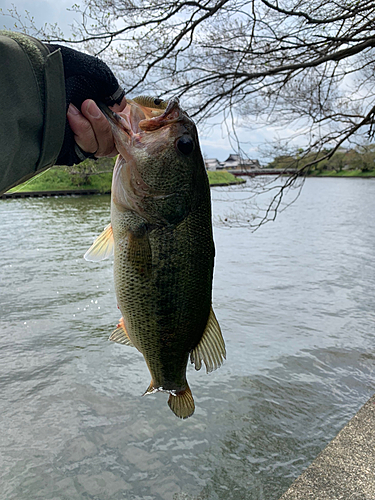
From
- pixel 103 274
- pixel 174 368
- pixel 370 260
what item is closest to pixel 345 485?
pixel 174 368

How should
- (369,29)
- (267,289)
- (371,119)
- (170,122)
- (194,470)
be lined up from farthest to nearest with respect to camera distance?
(267,289), (371,119), (369,29), (194,470), (170,122)

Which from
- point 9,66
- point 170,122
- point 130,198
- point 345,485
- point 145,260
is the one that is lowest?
point 345,485

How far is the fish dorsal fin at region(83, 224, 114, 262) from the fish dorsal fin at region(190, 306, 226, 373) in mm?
646

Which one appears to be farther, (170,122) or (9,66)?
(170,122)

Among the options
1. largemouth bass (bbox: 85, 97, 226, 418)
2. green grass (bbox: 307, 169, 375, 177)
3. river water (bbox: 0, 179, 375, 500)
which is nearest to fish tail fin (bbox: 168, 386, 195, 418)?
largemouth bass (bbox: 85, 97, 226, 418)

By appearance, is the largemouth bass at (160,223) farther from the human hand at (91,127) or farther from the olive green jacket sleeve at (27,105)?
the olive green jacket sleeve at (27,105)

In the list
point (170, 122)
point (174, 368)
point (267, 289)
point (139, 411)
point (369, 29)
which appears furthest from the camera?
point (267, 289)

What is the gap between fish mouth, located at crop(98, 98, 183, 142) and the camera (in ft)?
6.14

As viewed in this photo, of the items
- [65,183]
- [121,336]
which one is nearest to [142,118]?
[121,336]

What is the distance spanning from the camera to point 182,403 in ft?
7.24

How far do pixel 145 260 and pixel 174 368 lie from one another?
0.63 meters

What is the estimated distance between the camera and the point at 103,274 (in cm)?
1180

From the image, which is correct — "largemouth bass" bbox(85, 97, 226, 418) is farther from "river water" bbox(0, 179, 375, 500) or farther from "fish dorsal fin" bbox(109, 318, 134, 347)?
"river water" bbox(0, 179, 375, 500)

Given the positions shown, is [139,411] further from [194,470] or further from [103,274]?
[103,274]
